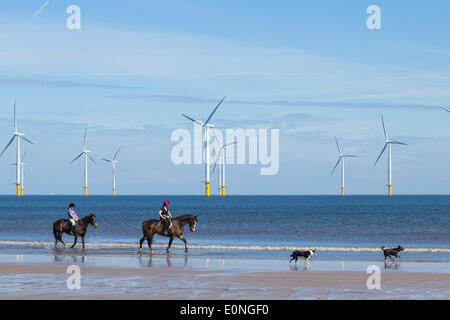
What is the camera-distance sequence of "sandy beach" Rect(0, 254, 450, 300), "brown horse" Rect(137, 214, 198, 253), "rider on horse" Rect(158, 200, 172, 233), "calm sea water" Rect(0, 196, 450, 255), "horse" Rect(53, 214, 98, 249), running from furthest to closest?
"calm sea water" Rect(0, 196, 450, 255)
"horse" Rect(53, 214, 98, 249)
"brown horse" Rect(137, 214, 198, 253)
"rider on horse" Rect(158, 200, 172, 233)
"sandy beach" Rect(0, 254, 450, 300)

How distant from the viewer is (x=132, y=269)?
26.2 metres

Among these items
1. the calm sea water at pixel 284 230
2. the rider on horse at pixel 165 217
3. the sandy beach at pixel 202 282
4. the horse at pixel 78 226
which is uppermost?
the rider on horse at pixel 165 217

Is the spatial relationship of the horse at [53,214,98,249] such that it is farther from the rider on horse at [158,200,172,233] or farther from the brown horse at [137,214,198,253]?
the rider on horse at [158,200,172,233]

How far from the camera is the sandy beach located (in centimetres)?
1892

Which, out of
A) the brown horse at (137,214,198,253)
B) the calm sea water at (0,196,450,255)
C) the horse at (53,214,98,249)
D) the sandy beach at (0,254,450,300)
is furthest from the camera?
the calm sea water at (0,196,450,255)

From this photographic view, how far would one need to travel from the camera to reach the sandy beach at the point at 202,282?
18922 millimetres

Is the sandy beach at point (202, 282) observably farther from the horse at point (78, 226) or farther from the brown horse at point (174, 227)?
the horse at point (78, 226)

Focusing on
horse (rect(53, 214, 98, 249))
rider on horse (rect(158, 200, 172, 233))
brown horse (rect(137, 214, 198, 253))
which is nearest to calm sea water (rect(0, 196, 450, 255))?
horse (rect(53, 214, 98, 249))

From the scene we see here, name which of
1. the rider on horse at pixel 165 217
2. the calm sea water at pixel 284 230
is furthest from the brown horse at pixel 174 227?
the calm sea water at pixel 284 230

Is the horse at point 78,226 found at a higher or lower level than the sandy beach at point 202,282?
higher

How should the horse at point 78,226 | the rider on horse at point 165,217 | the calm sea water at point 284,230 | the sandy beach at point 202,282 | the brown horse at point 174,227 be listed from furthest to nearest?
the calm sea water at point 284,230, the horse at point 78,226, the brown horse at point 174,227, the rider on horse at point 165,217, the sandy beach at point 202,282

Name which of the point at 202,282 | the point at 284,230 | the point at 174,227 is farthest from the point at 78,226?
the point at 284,230
